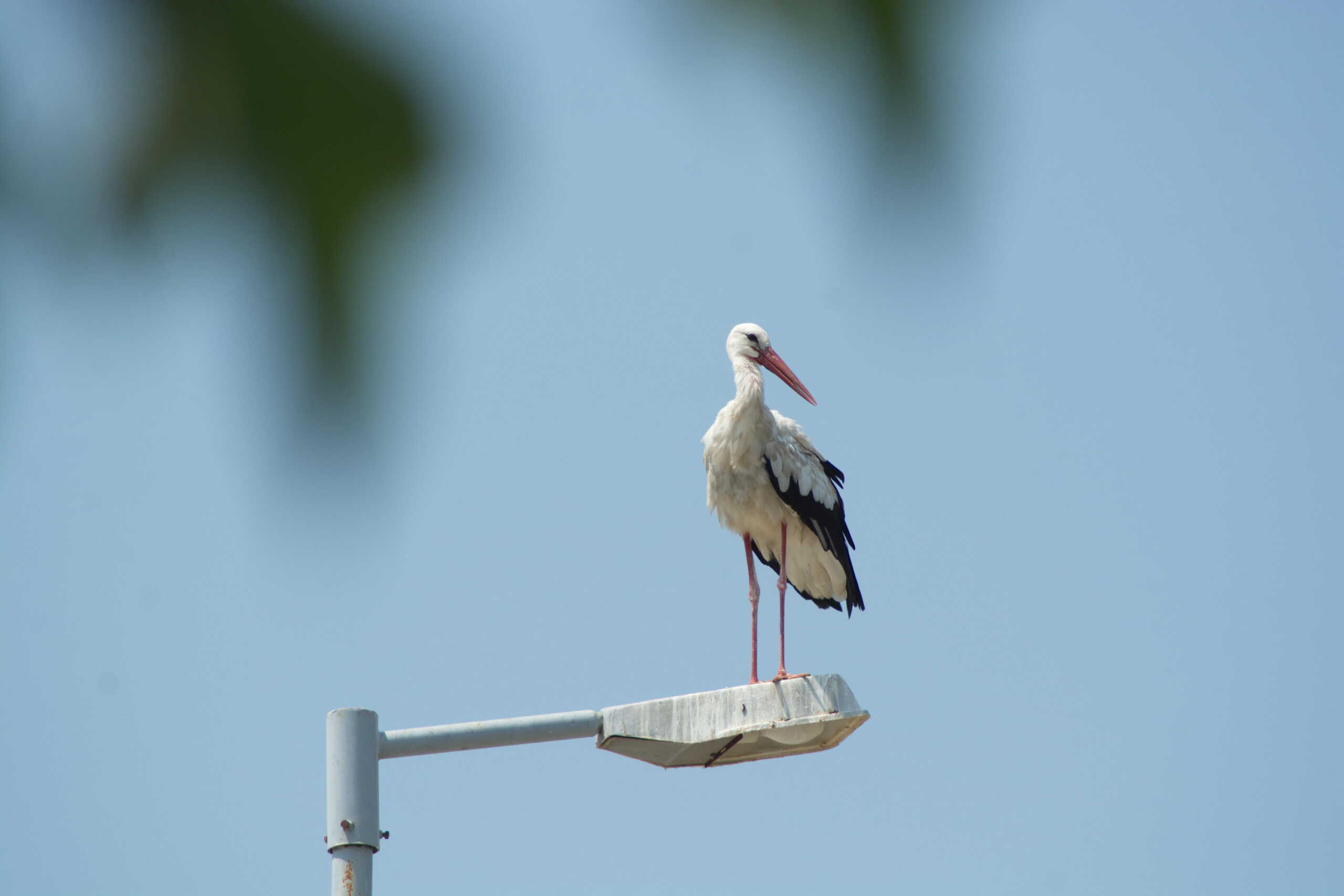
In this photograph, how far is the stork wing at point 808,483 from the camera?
1301 cm

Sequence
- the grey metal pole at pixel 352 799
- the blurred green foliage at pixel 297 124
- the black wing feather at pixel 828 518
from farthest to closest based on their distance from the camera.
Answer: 1. the black wing feather at pixel 828 518
2. the grey metal pole at pixel 352 799
3. the blurred green foliage at pixel 297 124

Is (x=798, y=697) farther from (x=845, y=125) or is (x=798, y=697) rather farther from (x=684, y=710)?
(x=845, y=125)

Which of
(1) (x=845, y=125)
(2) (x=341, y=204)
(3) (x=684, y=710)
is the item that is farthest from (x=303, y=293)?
(3) (x=684, y=710)

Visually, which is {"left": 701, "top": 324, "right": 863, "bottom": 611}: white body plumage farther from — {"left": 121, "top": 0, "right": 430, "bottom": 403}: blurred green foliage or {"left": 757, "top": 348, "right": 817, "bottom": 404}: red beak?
{"left": 121, "top": 0, "right": 430, "bottom": 403}: blurred green foliage

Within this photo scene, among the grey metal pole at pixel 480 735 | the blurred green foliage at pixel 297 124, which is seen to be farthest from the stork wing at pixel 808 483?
the blurred green foliage at pixel 297 124

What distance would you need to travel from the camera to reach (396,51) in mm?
1219

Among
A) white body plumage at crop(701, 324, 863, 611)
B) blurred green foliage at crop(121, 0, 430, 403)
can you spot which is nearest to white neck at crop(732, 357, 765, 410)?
white body plumage at crop(701, 324, 863, 611)

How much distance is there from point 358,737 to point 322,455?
196 inches

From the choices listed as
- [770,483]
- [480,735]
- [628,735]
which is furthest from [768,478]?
[480,735]

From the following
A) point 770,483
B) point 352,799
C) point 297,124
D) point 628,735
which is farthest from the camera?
point 770,483

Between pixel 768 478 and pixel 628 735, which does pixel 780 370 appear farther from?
pixel 628 735

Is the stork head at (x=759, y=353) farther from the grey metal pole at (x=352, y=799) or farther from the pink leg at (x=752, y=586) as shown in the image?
the grey metal pole at (x=352, y=799)

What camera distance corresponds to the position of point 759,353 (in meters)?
13.7

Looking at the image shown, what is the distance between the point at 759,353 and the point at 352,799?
27.5ft
